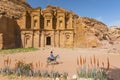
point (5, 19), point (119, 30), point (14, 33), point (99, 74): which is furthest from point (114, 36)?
point (99, 74)

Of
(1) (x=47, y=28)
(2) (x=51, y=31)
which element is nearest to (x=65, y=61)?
(2) (x=51, y=31)

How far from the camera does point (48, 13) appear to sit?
4841 cm

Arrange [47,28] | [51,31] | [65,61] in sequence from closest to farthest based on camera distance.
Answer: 1. [65,61]
2. [51,31]
3. [47,28]

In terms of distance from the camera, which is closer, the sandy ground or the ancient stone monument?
the sandy ground

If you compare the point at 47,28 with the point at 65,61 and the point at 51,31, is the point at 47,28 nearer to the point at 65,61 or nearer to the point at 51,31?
the point at 51,31

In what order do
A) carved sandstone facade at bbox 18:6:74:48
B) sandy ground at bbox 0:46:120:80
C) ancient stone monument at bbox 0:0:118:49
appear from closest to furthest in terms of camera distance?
sandy ground at bbox 0:46:120:80 < ancient stone monument at bbox 0:0:118:49 < carved sandstone facade at bbox 18:6:74:48

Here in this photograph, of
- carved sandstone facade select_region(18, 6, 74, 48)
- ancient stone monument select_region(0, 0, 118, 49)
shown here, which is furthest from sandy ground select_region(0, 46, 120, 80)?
carved sandstone facade select_region(18, 6, 74, 48)

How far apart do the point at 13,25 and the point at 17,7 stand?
13.4 m

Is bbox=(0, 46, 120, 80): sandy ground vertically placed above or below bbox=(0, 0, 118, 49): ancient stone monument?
below

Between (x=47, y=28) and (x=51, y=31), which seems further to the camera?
(x=47, y=28)

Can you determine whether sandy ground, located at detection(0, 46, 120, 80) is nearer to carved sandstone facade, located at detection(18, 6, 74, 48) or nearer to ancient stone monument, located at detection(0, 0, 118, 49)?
ancient stone monument, located at detection(0, 0, 118, 49)

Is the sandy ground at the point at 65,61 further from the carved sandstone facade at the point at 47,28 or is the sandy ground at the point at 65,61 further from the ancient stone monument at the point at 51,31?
the carved sandstone facade at the point at 47,28

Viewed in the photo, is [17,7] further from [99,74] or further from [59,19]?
[99,74]

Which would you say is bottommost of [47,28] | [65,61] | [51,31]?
[65,61]
